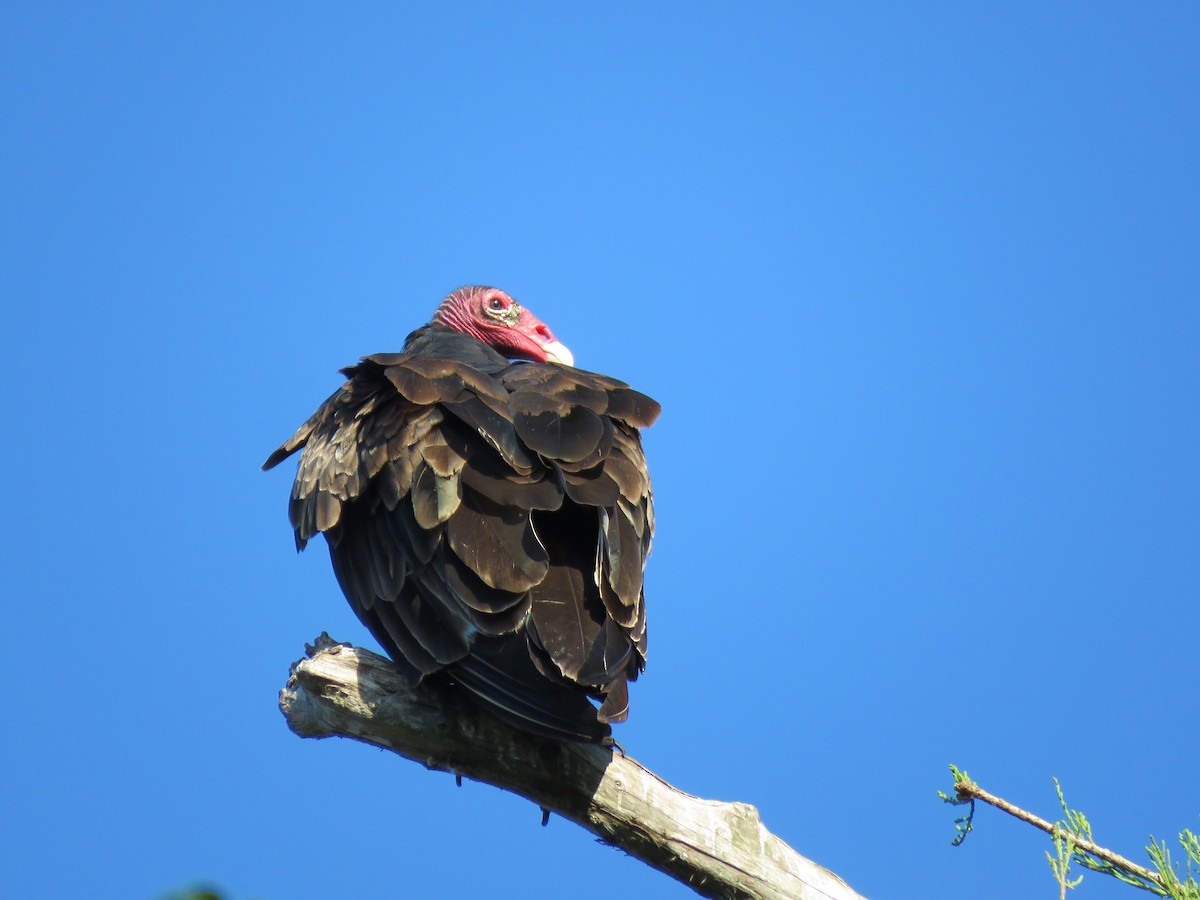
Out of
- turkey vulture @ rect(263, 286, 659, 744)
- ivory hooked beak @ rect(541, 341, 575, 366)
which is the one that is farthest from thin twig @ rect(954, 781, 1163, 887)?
ivory hooked beak @ rect(541, 341, 575, 366)

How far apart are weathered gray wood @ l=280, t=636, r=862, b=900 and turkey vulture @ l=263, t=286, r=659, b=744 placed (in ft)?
0.50

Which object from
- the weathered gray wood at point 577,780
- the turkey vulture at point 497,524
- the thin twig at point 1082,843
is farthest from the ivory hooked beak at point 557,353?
the thin twig at point 1082,843

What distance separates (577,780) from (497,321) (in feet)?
14.6

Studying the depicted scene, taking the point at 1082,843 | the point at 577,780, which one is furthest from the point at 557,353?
the point at 1082,843

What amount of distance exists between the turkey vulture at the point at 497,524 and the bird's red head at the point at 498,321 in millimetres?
2689

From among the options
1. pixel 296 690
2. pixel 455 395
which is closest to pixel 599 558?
pixel 455 395

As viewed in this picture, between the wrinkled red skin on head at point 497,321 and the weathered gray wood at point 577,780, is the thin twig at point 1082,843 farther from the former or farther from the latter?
the wrinkled red skin on head at point 497,321

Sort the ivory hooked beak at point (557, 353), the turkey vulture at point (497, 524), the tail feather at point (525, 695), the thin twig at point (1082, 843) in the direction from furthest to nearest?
the ivory hooked beak at point (557, 353), the turkey vulture at point (497, 524), the tail feather at point (525, 695), the thin twig at point (1082, 843)

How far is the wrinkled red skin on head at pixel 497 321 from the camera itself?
8250mm

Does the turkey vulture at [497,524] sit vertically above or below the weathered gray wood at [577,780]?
above

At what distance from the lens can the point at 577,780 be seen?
4359 millimetres

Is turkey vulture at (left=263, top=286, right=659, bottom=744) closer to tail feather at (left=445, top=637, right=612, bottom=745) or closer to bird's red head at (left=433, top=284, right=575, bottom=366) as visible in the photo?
tail feather at (left=445, top=637, right=612, bottom=745)

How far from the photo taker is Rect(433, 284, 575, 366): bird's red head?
823cm

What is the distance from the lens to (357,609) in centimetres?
503
